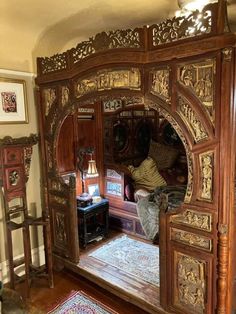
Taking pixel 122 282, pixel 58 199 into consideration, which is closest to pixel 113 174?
pixel 58 199

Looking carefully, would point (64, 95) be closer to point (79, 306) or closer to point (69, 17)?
point (69, 17)

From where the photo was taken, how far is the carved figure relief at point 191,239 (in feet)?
6.15

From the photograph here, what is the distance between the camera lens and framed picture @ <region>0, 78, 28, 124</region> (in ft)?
9.05

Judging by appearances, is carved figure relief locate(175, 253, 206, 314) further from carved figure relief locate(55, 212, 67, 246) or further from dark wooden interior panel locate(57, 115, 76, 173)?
dark wooden interior panel locate(57, 115, 76, 173)

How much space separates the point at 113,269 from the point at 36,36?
2.65m

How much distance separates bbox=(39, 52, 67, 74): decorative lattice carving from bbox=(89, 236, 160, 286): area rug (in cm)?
210

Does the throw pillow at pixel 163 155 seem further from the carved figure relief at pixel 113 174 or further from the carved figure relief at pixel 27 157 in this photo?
the carved figure relief at pixel 27 157

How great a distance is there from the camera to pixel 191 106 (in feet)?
5.94

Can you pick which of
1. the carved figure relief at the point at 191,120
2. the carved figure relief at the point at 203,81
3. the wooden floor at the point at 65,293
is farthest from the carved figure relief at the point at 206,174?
the wooden floor at the point at 65,293

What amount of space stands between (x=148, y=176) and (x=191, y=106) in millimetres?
1908

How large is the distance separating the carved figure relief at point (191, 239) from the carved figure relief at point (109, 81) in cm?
115

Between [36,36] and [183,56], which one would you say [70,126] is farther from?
[183,56]

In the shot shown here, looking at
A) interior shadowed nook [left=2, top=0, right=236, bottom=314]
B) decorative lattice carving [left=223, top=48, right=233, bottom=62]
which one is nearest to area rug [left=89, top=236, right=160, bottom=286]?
interior shadowed nook [left=2, top=0, right=236, bottom=314]

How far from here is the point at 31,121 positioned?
9.93ft
